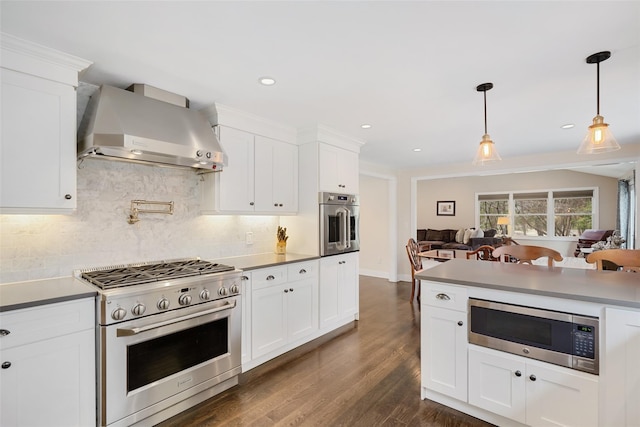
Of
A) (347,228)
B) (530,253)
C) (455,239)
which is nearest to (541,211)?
(455,239)

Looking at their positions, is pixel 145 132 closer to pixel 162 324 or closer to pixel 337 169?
pixel 162 324

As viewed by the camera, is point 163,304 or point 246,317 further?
point 246,317

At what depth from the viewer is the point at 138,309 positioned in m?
2.02

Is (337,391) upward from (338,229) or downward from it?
downward

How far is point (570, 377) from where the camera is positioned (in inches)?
→ 70.0

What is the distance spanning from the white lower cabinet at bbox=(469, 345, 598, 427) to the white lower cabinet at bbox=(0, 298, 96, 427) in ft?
8.09

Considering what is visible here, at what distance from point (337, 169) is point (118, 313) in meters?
2.70

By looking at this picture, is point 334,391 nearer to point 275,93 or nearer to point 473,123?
point 275,93

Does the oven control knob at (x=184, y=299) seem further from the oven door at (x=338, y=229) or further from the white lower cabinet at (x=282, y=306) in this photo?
the oven door at (x=338, y=229)

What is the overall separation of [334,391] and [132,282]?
67.7 inches

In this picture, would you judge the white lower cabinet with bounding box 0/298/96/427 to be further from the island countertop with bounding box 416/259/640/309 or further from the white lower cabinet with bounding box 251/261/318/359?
the island countertop with bounding box 416/259/640/309

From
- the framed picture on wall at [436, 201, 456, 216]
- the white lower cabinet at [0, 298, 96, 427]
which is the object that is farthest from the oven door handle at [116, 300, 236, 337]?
the framed picture on wall at [436, 201, 456, 216]

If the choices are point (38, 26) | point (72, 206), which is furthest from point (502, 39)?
point (72, 206)

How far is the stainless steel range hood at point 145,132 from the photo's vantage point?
210 centimetres
